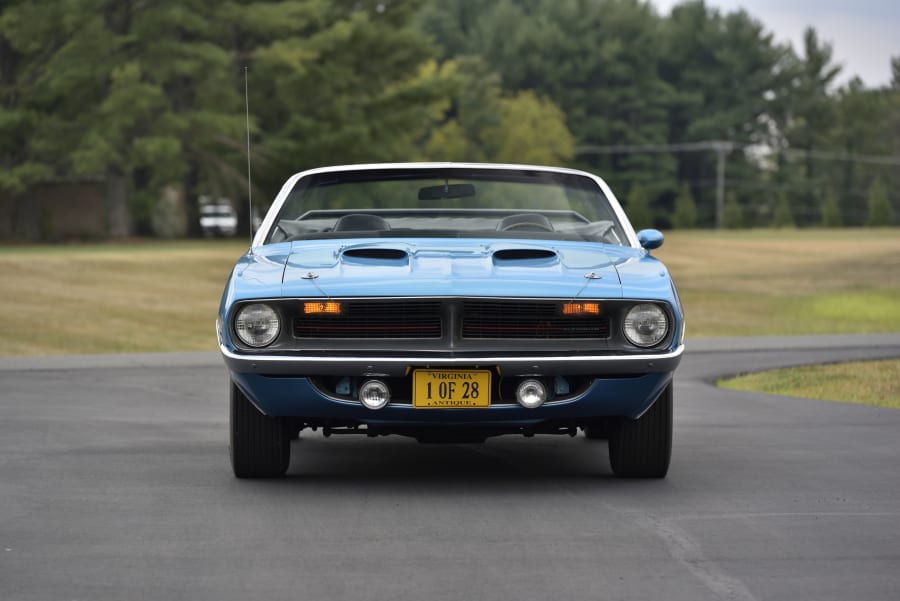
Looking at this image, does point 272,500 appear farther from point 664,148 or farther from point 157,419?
point 664,148

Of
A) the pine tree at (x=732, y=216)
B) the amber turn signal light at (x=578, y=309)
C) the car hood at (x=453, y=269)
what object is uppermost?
the car hood at (x=453, y=269)

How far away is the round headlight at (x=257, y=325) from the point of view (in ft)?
23.6

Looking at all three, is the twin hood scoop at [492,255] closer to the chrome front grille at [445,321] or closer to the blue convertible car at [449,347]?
the blue convertible car at [449,347]


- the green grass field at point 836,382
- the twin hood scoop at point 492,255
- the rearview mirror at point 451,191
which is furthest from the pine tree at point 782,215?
the twin hood scoop at point 492,255

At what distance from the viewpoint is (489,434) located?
729cm

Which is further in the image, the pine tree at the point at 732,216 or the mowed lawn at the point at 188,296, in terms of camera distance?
the pine tree at the point at 732,216

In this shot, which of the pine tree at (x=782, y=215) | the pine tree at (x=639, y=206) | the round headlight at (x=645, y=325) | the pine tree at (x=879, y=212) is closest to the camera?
the round headlight at (x=645, y=325)

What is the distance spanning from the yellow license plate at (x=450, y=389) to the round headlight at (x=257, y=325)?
2.23ft

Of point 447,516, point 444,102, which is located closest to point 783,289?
point 447,516

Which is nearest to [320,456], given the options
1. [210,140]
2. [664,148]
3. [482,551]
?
[482,551]

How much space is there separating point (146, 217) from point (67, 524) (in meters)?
50.4

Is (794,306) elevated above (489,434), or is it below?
below

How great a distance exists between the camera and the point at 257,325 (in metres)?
7.21

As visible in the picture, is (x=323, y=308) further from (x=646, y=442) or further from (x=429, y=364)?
(x=646, y=442)
